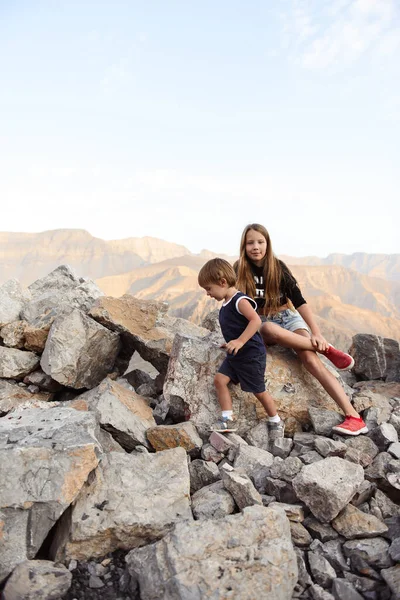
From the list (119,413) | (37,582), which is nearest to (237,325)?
(119,413)

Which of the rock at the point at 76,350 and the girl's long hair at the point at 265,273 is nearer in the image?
the girl's long hair at the point at 265,273

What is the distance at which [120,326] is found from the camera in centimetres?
455

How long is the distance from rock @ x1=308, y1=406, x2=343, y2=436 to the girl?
0.32ft

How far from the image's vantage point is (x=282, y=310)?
4070 millimetres

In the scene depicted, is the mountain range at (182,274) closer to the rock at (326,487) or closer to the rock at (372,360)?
the rock at (372,360)

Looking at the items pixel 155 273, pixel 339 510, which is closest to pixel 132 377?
pixel 339 510

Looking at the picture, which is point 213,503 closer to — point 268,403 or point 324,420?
point 268,403

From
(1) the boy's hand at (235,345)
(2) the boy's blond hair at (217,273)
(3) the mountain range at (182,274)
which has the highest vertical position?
(2) the boy's blond hair at (217,273)

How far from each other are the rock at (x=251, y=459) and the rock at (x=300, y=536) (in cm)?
54

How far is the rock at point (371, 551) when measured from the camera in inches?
92.9

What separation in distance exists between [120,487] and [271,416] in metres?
1.52

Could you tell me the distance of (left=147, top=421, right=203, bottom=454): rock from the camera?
3.40 metres

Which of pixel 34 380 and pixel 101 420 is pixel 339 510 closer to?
pixel 101 420

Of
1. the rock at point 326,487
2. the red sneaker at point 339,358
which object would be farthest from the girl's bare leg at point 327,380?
the rock at point 326,487
